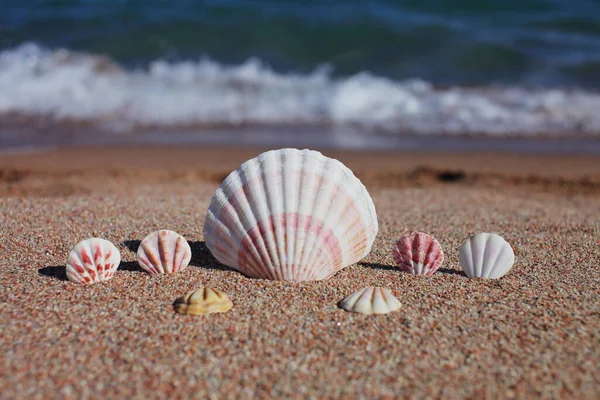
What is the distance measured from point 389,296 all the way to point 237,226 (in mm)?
728

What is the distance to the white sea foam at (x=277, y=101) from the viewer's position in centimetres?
825

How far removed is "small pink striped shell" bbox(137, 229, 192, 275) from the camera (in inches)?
97.1

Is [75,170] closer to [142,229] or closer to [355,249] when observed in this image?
[142,229]

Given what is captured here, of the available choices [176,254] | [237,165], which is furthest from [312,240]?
[237,165]

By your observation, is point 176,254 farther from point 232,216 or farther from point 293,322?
point 293,322

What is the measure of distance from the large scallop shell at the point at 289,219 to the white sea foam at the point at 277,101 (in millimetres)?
5613

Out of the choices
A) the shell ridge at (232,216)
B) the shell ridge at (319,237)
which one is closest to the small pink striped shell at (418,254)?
the shell ridge at (319,237)

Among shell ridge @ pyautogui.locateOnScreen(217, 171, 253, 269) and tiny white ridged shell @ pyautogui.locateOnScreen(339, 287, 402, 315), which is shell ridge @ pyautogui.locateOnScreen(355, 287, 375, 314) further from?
shell ridge @ pyautogui.locateOnScreen(217, 171, 253, 269)

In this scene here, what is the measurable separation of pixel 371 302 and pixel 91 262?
3.95ft

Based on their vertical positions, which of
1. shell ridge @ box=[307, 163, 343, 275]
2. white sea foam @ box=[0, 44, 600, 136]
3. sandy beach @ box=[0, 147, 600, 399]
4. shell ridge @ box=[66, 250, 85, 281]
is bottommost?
sandy beach @ box=[0, 147, 600, 399]

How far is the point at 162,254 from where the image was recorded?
2467 mm

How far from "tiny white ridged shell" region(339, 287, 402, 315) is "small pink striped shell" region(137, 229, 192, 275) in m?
0.80

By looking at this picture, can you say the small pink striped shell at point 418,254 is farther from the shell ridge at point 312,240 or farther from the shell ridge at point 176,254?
the shell ridge at point 176,254

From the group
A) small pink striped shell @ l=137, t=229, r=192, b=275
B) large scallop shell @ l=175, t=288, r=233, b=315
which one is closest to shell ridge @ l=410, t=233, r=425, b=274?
large scallop shell @ l=175, t=288, r=233, b=315
